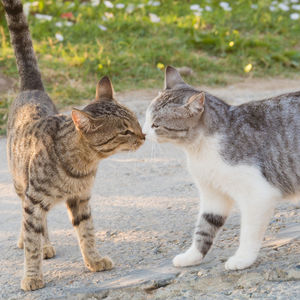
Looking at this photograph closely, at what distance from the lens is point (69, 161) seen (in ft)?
10.8

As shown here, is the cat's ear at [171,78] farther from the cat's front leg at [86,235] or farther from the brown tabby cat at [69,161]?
the cat's front leg at [86,235]

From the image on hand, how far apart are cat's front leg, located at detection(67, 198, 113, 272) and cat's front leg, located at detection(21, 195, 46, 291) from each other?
271mm

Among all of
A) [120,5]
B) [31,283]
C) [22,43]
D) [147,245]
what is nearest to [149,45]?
[120,5]

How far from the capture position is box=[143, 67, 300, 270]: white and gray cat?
121 inches

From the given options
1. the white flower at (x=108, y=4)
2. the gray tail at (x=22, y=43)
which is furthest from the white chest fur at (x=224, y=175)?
the white flower at (x=108, y=4)

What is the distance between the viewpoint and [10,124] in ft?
13.2

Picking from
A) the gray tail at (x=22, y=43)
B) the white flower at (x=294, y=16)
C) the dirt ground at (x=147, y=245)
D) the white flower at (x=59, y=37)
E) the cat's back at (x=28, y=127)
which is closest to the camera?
the dirt ground at (x=147, y=245)

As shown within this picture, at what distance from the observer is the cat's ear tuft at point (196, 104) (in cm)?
312

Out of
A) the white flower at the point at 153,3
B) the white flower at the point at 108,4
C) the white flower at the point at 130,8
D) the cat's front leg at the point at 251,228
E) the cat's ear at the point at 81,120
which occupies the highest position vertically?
the white flower at the point at 108,4

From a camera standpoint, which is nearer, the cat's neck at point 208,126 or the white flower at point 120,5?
the cat's neck at point 208,126

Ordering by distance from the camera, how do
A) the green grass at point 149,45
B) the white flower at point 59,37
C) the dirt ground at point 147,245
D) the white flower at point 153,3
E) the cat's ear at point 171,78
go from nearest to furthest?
the dirt ground at point 147,245, the cat's ear at point 171,78, the green grass at point 149,45, the white flower at point 59,37, the white flower at point 153,3

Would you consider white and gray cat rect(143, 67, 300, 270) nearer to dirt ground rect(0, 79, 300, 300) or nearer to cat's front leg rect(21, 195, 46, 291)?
dirt ground rect(0, 79, 300, 300)

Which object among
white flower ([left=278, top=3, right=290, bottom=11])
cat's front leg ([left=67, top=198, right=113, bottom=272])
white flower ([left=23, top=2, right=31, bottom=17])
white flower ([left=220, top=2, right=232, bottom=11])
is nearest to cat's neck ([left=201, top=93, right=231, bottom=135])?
A: cat's front leg ([left=67, top=198, right=113, bottom=272])

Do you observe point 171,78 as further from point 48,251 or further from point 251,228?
Answer: point 48,251
